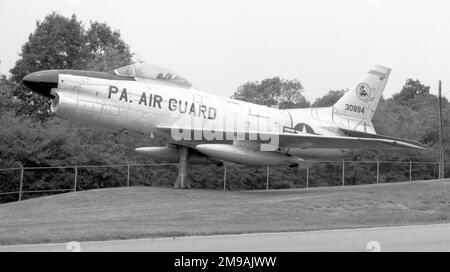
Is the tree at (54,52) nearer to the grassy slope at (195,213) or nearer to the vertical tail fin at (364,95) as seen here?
the vertical tail fin at (364,95)

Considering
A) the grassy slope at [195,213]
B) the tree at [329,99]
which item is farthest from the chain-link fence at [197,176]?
the tree at [329,99]

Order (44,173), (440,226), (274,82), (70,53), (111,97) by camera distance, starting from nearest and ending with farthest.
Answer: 1. (440,226)
2. (111,97)
3. (44,173)
4. (70,53)
5. (274,82)

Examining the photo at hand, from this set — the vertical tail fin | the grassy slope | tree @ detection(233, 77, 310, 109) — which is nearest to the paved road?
the grassy slope

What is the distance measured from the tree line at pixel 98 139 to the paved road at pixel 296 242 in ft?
63.5

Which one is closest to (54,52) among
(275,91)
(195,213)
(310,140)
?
(275,91)

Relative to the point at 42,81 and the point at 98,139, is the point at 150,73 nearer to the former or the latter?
the point at 42,81

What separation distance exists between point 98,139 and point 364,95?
17.0 metres

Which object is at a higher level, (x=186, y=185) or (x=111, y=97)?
(x=111, y=97)

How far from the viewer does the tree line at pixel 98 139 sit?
106 feet

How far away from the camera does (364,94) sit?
29.8 m
